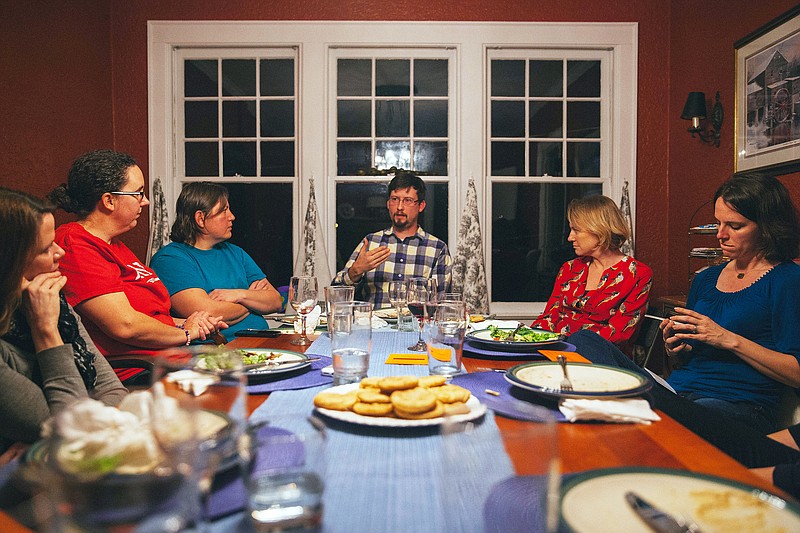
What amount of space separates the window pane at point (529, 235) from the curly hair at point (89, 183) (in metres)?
2.91

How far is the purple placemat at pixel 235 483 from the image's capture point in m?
0.70

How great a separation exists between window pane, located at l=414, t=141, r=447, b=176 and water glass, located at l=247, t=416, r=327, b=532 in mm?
3918

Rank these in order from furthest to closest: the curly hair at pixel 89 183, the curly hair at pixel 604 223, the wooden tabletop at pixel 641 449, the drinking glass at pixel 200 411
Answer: the curly hair at pixel 604 223, the curly hair at pixel 89 183, the wooden tabletop at pixel 641 449, the drinking glass at pixel 200 411

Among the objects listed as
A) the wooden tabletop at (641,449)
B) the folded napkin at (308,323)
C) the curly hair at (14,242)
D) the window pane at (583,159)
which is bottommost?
the wooden tabletop at (641,449)

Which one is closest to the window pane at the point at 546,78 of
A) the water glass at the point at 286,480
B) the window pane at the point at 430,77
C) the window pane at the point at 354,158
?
the window pane at the point at 430,77

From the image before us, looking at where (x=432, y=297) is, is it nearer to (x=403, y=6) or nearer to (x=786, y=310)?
(x=786, y=310)

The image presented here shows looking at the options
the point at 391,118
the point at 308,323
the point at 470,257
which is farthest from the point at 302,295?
the point at 391,118

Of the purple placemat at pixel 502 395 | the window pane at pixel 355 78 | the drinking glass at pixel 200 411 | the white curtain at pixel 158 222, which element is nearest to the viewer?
the drinking glass at pixel 200 411

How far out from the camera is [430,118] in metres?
4.52

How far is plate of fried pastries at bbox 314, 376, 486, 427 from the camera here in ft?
3.38

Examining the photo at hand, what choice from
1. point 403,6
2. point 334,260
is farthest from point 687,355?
point 403,6

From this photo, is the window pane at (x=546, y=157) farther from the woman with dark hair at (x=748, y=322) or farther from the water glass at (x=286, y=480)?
the water glass at (x=286, y=480)

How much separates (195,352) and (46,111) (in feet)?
11.6

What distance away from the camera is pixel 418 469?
877mm
